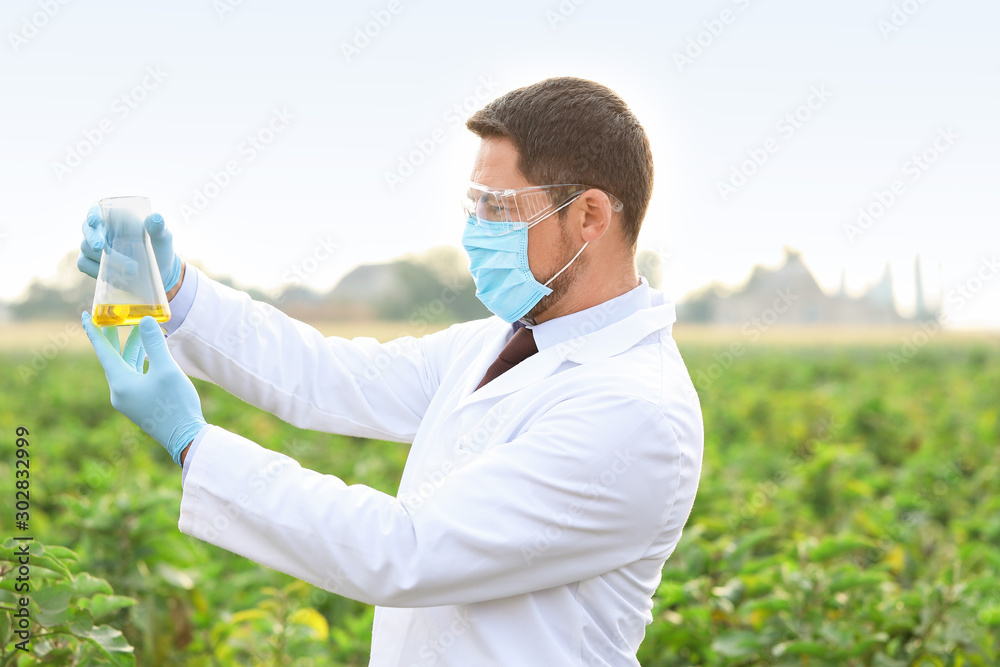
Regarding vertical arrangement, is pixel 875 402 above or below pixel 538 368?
below

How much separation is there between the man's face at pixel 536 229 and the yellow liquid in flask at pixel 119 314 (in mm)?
854

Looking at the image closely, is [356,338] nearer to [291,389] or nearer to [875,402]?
[291,389]

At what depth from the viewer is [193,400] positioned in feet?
5.79

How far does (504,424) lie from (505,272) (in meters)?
0.45

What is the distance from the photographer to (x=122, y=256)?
1861mm

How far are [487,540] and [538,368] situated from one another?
1.73ft

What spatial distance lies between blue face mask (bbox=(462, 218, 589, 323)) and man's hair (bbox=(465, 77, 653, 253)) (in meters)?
0.17

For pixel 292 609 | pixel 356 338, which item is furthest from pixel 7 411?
pixel 356 338

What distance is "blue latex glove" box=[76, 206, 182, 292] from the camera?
1861 mm

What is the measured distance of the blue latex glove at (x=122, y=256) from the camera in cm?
186

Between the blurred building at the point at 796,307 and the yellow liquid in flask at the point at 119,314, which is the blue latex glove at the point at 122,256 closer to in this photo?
the yellow liquid in flask at the point at 119,314

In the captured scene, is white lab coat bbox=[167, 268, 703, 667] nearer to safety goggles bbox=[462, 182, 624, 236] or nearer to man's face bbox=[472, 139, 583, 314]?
man's face bbox=[472, 139, 583, 314]
